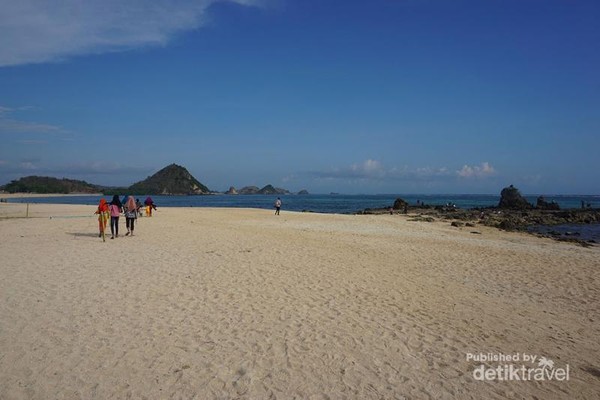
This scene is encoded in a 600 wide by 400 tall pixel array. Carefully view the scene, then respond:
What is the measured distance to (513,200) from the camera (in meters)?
55.2

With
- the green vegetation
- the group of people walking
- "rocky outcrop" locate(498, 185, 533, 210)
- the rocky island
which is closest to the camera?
the group of people walking

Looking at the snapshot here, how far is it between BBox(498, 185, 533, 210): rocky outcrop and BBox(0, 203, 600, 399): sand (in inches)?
1767

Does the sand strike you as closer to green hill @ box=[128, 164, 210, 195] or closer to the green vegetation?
the green vegetation

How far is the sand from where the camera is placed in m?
5.08

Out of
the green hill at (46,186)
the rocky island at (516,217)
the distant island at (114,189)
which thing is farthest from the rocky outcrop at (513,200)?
the green hill at (46,186)

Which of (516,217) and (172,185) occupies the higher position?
(172,185)

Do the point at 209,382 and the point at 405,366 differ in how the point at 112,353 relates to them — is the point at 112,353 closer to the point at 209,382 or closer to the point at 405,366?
the point at 209,382

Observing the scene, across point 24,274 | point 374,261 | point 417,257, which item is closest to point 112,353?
point 24,274

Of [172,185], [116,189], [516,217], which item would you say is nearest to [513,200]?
[516,217]

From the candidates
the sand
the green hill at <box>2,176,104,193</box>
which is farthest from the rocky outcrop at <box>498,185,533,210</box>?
the green hill at <box>2,176,104,193</box>

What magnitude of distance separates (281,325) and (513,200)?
58067 mm

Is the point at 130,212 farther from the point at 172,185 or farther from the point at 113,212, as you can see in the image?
the point at 172,185

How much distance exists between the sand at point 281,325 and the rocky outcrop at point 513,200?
44.9 m

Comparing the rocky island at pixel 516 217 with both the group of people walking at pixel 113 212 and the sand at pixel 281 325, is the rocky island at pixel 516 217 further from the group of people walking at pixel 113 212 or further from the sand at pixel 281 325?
the group of people walking at pixel 113 212
